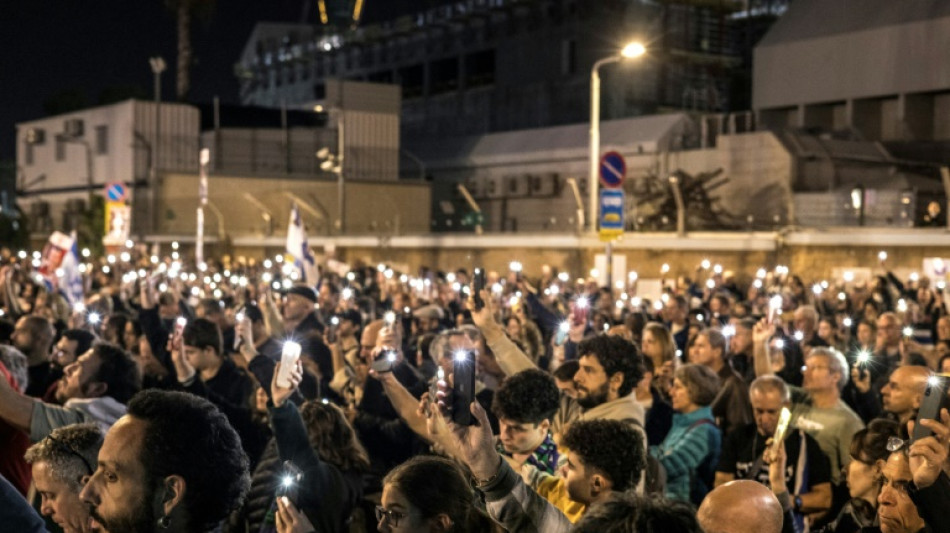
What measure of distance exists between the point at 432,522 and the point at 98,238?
126ft

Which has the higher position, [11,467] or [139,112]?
[139,112]

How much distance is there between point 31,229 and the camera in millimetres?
A: 45719

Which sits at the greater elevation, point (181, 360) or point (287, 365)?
point (287, 365)

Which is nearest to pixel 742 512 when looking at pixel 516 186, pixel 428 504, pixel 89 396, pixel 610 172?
pixel 428 504

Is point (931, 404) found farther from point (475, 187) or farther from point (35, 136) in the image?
point (35, 136)

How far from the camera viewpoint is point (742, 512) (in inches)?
144

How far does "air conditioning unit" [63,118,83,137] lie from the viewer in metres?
44.4

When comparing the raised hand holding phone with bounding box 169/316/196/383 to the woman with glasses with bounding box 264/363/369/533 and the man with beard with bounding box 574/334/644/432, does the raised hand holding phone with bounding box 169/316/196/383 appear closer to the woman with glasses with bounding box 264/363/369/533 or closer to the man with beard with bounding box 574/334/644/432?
the woman with glasses with bounding box 264/363/369/533

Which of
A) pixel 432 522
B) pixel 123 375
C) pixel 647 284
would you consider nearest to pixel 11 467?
pixel 123 375

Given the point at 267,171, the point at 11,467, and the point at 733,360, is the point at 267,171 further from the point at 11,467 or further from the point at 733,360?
the point at 11,467

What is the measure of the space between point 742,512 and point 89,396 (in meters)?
3.15

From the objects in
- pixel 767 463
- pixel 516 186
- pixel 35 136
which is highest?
pixel 35 136

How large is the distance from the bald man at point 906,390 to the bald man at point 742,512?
Answer: 8.67 ft

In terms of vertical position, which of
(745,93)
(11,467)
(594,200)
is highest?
(745,93)
